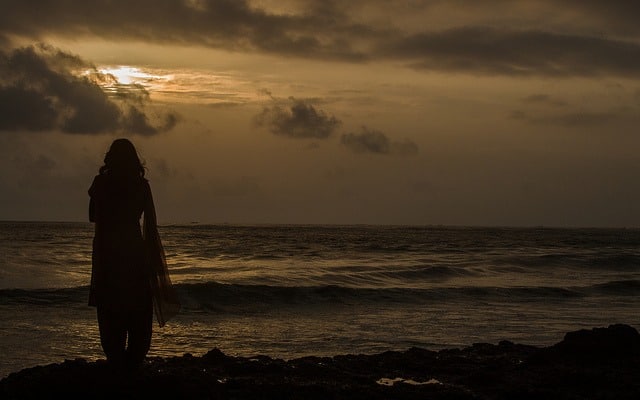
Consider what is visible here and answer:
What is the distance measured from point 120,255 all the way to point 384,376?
343 cm

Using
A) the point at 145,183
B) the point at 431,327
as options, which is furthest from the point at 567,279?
the point at 145,183

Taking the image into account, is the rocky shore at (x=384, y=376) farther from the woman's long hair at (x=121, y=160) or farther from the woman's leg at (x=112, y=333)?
the woman's long hair at (x=121, y=160)

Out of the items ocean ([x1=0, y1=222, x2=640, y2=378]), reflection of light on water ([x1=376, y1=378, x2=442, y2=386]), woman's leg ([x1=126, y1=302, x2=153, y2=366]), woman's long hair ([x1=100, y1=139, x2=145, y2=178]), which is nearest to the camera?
woman's long hair ([x1=100, y1=139, x2=145, y2=178])

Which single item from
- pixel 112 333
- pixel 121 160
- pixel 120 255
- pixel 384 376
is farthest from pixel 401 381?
pixel 121 160

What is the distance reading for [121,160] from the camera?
6723mm

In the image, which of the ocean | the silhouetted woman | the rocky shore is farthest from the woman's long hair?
the ocean

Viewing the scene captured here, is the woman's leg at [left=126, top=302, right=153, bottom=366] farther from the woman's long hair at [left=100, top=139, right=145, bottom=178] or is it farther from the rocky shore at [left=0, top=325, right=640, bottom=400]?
the woman's long hair at [left=100, top=139, right=145, bottom=178]

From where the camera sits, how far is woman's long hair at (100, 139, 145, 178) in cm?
→ 671

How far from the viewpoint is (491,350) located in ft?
34.3

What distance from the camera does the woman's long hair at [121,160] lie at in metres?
6.71

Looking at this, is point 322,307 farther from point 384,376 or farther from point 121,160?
point 121,160

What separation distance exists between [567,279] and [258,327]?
1663 cm

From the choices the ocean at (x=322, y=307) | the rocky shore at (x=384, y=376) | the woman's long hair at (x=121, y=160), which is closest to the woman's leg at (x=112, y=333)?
the rocky shore at (x=384, y=376)

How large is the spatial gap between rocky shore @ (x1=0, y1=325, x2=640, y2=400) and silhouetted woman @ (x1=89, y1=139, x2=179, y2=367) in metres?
0.40
